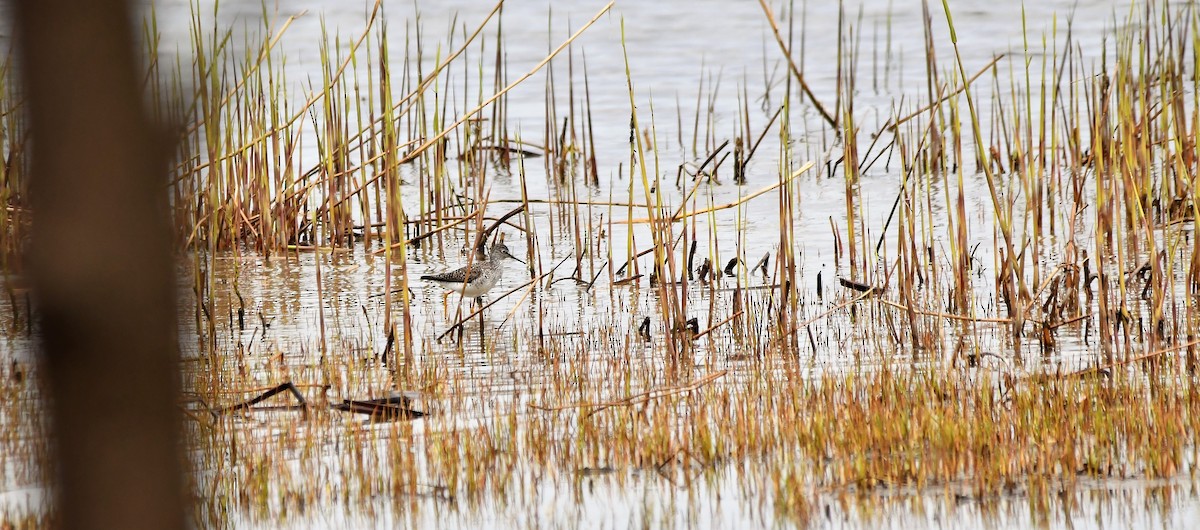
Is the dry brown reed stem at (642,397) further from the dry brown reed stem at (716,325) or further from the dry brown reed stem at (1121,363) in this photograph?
the dry brown reed stem at (1121,363)

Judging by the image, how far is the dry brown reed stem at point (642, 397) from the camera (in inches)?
171

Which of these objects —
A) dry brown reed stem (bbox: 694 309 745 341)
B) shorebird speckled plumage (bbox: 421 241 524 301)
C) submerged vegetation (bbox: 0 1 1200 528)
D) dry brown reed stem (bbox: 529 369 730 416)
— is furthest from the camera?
shorebird speckled plumage (bbox: 421 241 524 301)

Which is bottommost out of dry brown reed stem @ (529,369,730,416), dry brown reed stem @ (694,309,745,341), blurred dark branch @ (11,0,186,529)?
dry brown reed stem @ (529,369,730,416)

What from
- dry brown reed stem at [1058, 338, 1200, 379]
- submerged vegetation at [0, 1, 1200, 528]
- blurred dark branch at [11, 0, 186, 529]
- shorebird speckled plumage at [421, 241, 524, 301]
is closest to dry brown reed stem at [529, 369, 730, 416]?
submerged vegetation at [0, 1, 1200, 528]

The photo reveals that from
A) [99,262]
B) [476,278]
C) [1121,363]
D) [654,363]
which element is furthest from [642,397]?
[99,262]

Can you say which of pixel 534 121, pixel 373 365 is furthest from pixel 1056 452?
pixel 534 121

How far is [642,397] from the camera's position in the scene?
4.67m

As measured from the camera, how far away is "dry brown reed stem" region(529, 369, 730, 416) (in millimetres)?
4332

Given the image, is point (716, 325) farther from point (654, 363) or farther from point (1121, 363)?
point (1121, 363)

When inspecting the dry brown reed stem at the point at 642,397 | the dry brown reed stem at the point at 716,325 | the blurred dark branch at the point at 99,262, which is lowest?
the dry brown reed stem at the point at 642,397

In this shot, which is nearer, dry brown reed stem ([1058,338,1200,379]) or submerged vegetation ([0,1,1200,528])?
submerged vegetation ([0,1,1200,528])

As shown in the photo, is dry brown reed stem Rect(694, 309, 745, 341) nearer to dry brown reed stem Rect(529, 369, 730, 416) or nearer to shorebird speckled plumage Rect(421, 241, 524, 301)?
dry brown reed stem Rect(529, 369, 730, 416)

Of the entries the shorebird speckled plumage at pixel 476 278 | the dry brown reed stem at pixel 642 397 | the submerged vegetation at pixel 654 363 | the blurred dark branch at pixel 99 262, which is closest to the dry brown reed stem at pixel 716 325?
the submerged vegetation at pixel 654 363

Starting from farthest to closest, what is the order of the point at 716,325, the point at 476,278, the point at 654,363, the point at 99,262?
the point at 476,278, the point at 716,325, the point at 654,363, the point at 99,262
